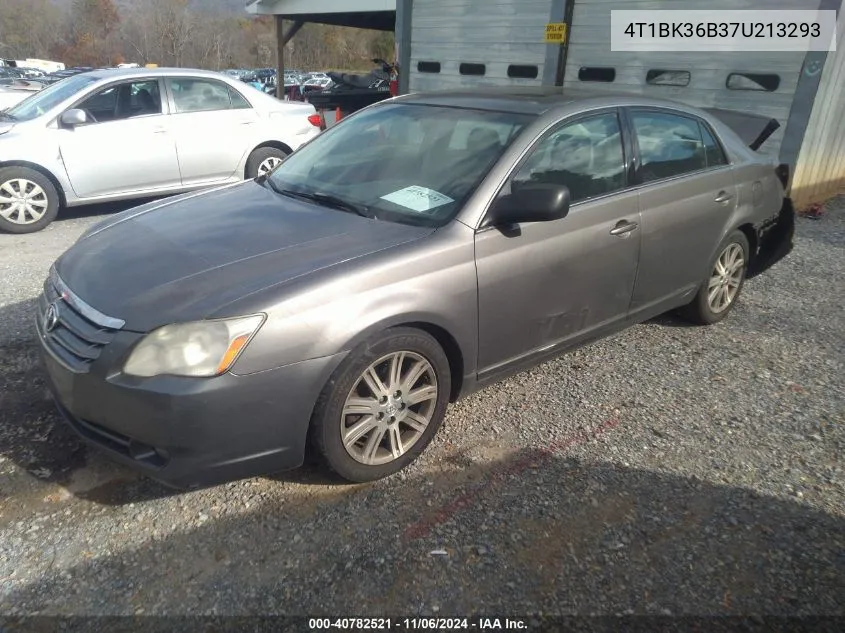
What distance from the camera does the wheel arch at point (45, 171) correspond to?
6.18 meters

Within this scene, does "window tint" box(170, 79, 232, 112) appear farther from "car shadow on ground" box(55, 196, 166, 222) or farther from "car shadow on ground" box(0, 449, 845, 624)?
"car shadow on ground" box(0, 449, 845, 624)

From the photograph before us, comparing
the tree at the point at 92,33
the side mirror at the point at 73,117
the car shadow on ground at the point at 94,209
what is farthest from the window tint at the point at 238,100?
the tree at the point at 92,33

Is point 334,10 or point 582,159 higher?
point 334,10

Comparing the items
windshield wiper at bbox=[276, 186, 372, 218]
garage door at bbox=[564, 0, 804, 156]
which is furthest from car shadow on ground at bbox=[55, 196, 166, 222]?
garage door at bbox=[564, 0, 804, 156]

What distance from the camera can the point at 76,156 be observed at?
639 centimetres

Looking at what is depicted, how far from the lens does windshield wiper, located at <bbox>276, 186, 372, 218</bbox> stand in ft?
9.84

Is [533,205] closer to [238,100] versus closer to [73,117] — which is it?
[73,117]

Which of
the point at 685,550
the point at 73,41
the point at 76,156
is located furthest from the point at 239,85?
the point at 73,41

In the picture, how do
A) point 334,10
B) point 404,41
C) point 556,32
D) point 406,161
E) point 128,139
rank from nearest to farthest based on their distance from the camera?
point 406,161
point 128,139
point 556,32
point 404,41
point 334,10

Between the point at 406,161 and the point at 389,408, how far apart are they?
1.34 metres

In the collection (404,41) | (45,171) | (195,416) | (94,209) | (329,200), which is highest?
(404,41)

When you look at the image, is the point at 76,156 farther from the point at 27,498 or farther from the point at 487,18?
the point at 487,18

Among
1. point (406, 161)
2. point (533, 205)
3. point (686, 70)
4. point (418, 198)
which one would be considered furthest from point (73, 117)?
point (686, 70)

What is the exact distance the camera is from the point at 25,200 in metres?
6.28
